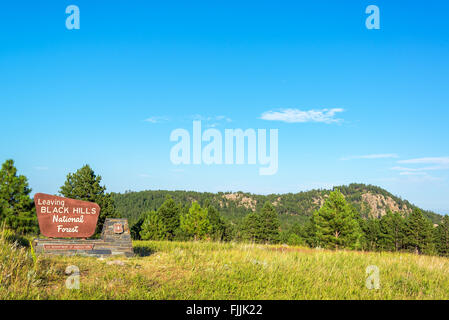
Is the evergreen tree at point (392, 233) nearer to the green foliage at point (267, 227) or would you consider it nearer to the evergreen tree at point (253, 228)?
the green foliage at point (267, 227)

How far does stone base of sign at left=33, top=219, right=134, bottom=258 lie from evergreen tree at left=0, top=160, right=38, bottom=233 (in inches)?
719

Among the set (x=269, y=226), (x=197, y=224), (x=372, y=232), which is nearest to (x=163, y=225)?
(x=197, y=224)

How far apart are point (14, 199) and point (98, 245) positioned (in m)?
20.8

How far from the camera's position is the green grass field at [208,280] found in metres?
6.45

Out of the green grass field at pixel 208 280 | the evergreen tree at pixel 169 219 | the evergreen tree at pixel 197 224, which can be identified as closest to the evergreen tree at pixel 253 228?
the evergreen tree at pixel 197 224

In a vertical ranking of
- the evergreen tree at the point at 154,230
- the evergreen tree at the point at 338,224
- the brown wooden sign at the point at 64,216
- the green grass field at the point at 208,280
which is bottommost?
the evergreen tree at the point at 154,230

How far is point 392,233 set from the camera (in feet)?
201

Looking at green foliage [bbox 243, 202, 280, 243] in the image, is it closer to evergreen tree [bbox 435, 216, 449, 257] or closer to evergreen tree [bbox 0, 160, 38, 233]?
evergreen tree [bbox 435, 216, 449, 257]

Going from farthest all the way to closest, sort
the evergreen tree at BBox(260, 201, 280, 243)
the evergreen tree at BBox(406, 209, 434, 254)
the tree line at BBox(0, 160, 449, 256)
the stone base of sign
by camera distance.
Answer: the evergreen tree at BBox(260, 201, 280, 243)
the evergreen tree at BBox(406, 209, 434, 254)
the tree line at BBox(0, 160, 449, 256)
the stone base of sign

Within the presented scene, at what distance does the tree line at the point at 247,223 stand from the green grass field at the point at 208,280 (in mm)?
7114

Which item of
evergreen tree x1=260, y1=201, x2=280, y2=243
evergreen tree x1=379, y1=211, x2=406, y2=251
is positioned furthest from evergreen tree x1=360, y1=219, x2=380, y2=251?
evergreen tree x1=260, y1=201, x2=280, y2=243

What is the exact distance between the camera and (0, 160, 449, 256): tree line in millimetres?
26344
